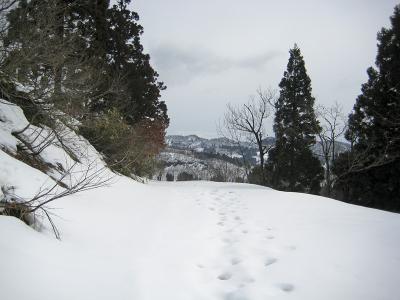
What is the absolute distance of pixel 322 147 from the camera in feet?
66.1

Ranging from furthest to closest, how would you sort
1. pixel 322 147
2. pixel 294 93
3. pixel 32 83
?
pixel 294 93
pixel 322 147
pixel 32 83

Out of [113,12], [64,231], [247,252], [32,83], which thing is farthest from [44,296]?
[113,12]

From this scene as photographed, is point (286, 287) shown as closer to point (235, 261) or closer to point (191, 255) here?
point (235, 261)

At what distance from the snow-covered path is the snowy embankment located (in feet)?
0.03

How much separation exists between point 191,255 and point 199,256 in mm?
105

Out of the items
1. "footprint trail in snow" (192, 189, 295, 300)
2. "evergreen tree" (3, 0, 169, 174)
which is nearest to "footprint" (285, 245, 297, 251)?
"footprint trail in snow" (192, 189, 295, 300)

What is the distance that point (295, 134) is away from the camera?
2105cm

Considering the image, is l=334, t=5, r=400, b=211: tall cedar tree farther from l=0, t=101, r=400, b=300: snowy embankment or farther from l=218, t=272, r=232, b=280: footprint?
l=218, t=272, r=232, b=280: footprint

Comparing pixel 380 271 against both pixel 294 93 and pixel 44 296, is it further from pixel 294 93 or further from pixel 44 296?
pixel 294 93

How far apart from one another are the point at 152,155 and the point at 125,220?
10755 mm

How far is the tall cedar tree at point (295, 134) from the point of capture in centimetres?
2105

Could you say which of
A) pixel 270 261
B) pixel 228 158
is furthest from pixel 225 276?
pixel 228 158

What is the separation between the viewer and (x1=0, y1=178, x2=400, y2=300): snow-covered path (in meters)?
2.33

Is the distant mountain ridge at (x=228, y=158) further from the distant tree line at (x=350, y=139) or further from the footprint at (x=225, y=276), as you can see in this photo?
the footprint at (x=225, y=276)
